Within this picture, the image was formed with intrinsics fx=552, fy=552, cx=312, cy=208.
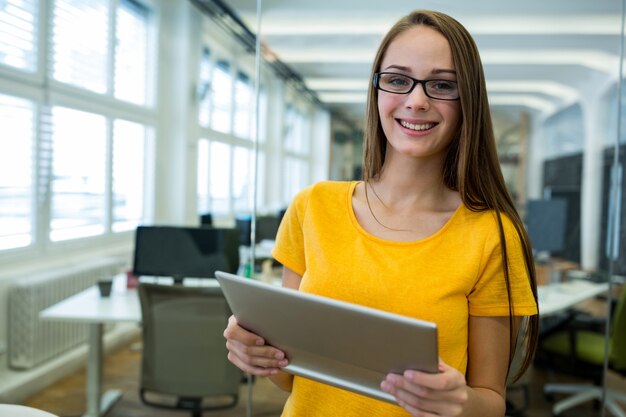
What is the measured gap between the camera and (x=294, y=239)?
1.20m

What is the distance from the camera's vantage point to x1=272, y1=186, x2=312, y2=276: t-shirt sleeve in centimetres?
120

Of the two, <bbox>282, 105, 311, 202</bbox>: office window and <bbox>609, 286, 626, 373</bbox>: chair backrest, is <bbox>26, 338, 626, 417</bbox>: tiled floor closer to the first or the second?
<bbox>609, 286, 626, 373</bbox>: chair backrest

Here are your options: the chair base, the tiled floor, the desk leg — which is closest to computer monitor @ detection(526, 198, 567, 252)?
the chair base

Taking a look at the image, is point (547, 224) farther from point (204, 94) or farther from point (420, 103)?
point (204, 94)

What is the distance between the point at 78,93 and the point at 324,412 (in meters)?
3.67

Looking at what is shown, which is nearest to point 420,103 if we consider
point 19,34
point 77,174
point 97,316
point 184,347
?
point 184,347

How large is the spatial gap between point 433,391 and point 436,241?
313 millimetres

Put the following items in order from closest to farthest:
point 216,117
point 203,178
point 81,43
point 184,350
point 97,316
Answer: point 184,350
point 97,316
point 81,43
point 216,117
point 203,178

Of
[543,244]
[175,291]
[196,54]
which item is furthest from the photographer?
[196,54]

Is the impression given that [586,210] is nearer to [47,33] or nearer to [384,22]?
[384,22]

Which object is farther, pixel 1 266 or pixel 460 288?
pixel 1 266

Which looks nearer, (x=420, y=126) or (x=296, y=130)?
(x=420, y=126)

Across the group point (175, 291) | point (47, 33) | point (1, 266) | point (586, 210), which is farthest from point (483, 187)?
point (47, 33)

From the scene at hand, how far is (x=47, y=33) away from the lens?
141 inches
